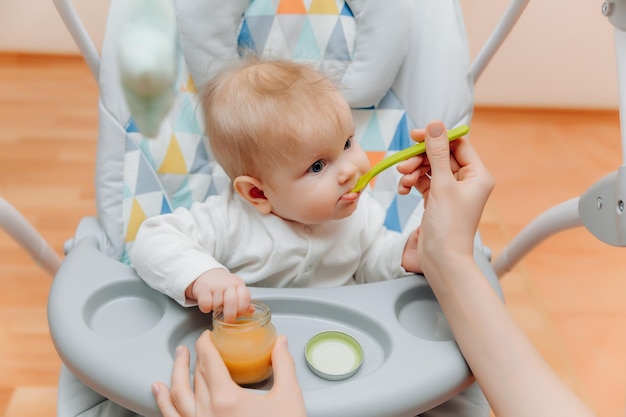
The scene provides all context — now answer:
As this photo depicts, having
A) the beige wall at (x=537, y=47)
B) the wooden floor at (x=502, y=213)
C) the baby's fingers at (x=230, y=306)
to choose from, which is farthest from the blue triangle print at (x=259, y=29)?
the beige wall at (x=537, y=47)

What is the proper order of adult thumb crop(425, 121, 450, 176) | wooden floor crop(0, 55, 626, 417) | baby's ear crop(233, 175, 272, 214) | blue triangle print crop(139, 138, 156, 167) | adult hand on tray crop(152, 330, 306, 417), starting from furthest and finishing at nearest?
wooden floor crop(0, 55, 626, 417)
blue triangle print crop(139, 138, 156, 167)
baby's ear crop(233, 175, 272, 214)
adult thumb crop(425, 121, 450, 176)
adult hand on tray crop(152, 330, 306, 417)

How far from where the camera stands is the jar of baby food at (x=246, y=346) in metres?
0.67

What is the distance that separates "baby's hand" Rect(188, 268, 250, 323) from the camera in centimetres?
70

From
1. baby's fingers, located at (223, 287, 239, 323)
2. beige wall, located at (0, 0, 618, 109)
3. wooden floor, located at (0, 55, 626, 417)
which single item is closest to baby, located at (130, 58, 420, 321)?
baby's fingers, located at (223, 287, 239, 323)

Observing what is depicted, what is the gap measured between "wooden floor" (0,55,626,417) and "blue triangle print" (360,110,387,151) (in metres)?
0.72

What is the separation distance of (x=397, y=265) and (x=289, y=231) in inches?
6.1

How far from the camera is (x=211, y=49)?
0.93 m

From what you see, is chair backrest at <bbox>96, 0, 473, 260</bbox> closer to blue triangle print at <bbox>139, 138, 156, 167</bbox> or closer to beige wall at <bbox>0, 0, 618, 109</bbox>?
blue triangle print at <bbox>139, 138, 156, 167</bbox>

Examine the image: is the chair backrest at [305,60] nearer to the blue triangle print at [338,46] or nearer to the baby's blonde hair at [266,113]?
the blue triangle print at [338,46]

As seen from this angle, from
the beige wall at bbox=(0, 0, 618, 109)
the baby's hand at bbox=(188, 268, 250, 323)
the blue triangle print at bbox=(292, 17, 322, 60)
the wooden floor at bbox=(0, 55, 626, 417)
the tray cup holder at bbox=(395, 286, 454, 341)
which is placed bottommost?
the wooden floor at bbox=(0, 55, 626, 417)

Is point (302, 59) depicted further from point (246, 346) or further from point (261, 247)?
point (246, 346)

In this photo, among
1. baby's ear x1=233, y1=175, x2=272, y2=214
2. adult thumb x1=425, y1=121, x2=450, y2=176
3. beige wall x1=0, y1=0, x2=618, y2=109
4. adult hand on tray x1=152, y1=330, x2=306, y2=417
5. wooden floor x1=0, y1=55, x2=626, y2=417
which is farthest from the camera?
beige wall x1=0, y1=0, x2=618, y2=109

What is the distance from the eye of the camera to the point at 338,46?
99cm

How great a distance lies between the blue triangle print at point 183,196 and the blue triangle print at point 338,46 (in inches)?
11.5
